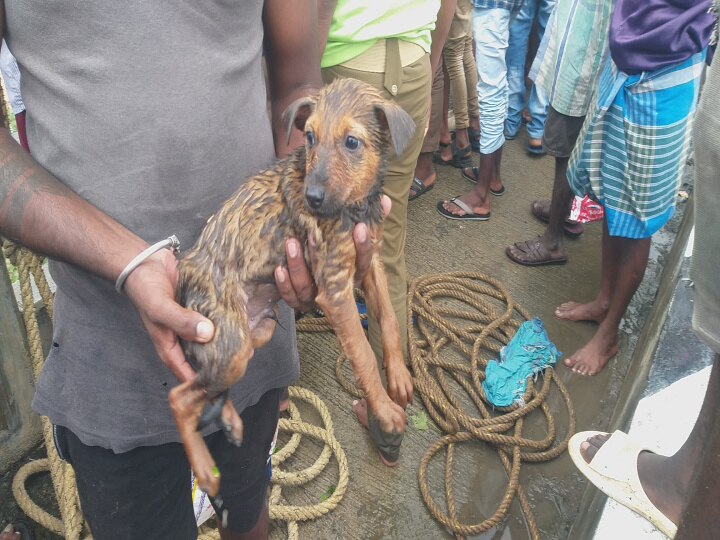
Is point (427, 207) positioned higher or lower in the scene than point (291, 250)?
lower

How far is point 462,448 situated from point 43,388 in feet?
8.77

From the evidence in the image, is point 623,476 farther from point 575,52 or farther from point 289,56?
point 575,52

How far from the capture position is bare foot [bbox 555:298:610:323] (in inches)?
184

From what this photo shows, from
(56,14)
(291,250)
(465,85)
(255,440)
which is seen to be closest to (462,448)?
(255,440)

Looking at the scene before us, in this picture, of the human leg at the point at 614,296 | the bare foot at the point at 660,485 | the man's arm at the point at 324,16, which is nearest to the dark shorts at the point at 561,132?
the human leg at the point at 614,296

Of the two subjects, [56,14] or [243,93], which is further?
[243,93]

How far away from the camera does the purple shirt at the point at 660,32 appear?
341 cm

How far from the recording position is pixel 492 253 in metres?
5.50

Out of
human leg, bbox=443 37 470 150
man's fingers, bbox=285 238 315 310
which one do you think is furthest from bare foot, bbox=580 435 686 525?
human leg, bbox=443 37 470 150

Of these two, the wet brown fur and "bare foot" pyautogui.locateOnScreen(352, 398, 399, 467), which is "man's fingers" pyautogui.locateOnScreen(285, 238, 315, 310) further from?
"bare foot" pyautogui.locateOnScreen(352, 398, 399, 467)

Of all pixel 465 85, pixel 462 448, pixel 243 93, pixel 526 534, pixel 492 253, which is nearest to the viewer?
pixel 243 93

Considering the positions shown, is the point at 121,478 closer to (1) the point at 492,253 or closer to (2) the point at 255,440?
(2) the point at 255,440

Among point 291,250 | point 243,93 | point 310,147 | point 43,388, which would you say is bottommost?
point 43,388

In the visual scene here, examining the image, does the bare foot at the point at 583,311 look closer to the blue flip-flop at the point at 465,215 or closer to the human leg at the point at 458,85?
the blue flip-flop at the point at 465,215
